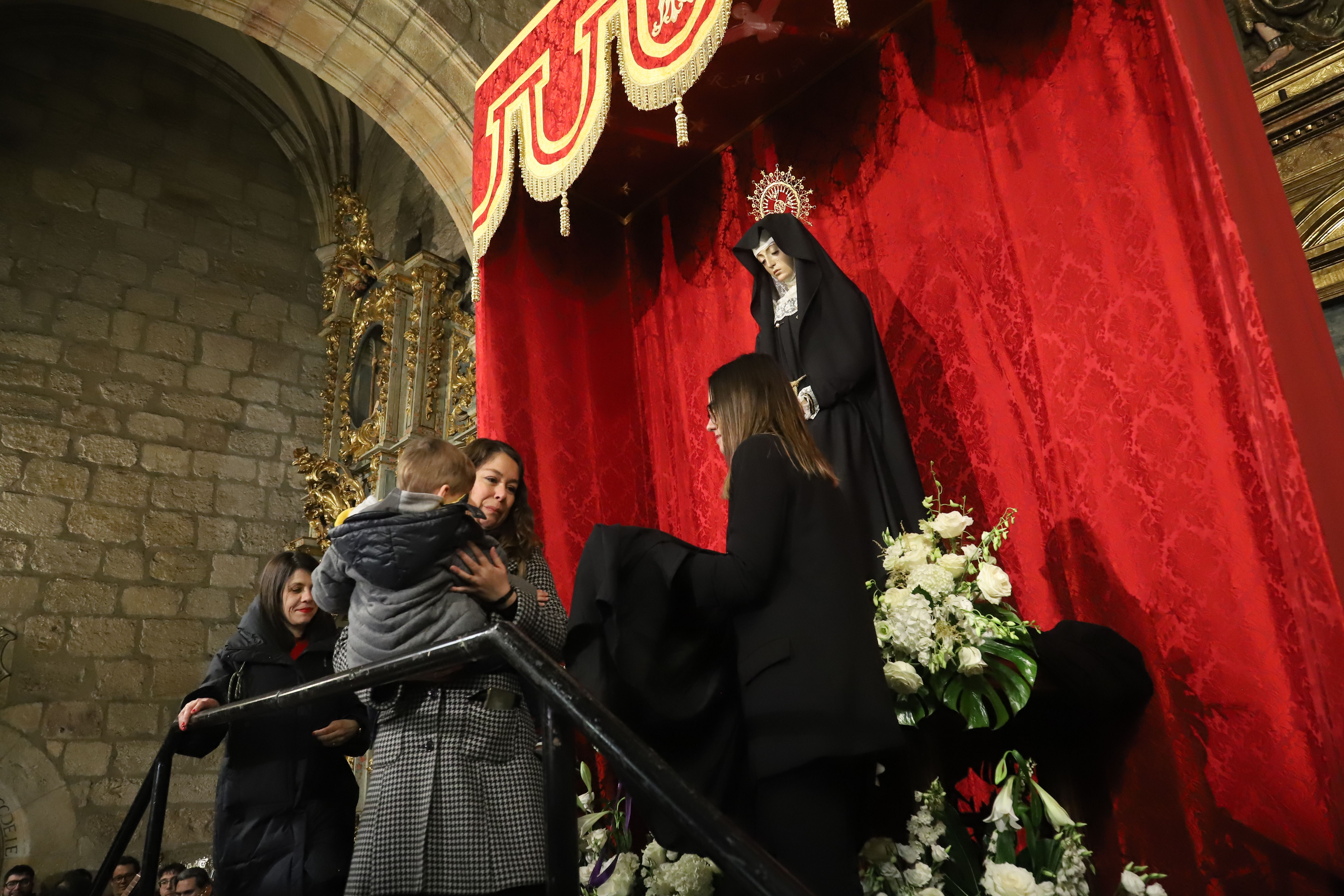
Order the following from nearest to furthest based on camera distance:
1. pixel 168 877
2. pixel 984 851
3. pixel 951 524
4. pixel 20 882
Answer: pixel 984 851 < pixel 951 524 < pixel 168 877 < pixel 20 882

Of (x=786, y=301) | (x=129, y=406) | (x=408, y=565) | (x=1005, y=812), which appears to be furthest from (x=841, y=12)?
(x=129, y=406)

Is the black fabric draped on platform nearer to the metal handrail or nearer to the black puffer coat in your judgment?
the metal handrail

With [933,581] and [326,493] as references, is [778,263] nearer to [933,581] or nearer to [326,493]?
[933,581]

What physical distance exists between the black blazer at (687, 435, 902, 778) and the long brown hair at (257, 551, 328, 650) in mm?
1443

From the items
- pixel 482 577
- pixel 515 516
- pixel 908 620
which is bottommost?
pixel 908 620

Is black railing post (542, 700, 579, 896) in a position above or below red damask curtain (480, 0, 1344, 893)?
below

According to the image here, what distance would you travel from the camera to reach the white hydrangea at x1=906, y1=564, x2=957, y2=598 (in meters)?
2.17

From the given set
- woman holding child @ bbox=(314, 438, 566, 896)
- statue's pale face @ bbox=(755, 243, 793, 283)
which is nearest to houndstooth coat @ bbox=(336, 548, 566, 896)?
woman holding child @ bbox=(314, 438, 566, 896)

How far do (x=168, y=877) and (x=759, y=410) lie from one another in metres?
5.06

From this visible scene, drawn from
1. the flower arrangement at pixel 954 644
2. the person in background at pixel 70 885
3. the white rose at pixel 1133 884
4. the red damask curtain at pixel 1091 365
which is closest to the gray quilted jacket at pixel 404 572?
the flower arrangement at pixel 954 644

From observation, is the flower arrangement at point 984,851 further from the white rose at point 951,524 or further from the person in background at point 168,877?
the person in background at point 168,877

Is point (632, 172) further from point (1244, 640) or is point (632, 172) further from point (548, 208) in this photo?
point (1244, 640)

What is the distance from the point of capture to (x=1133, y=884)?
177 cm

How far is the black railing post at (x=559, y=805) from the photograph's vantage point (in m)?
1.21
